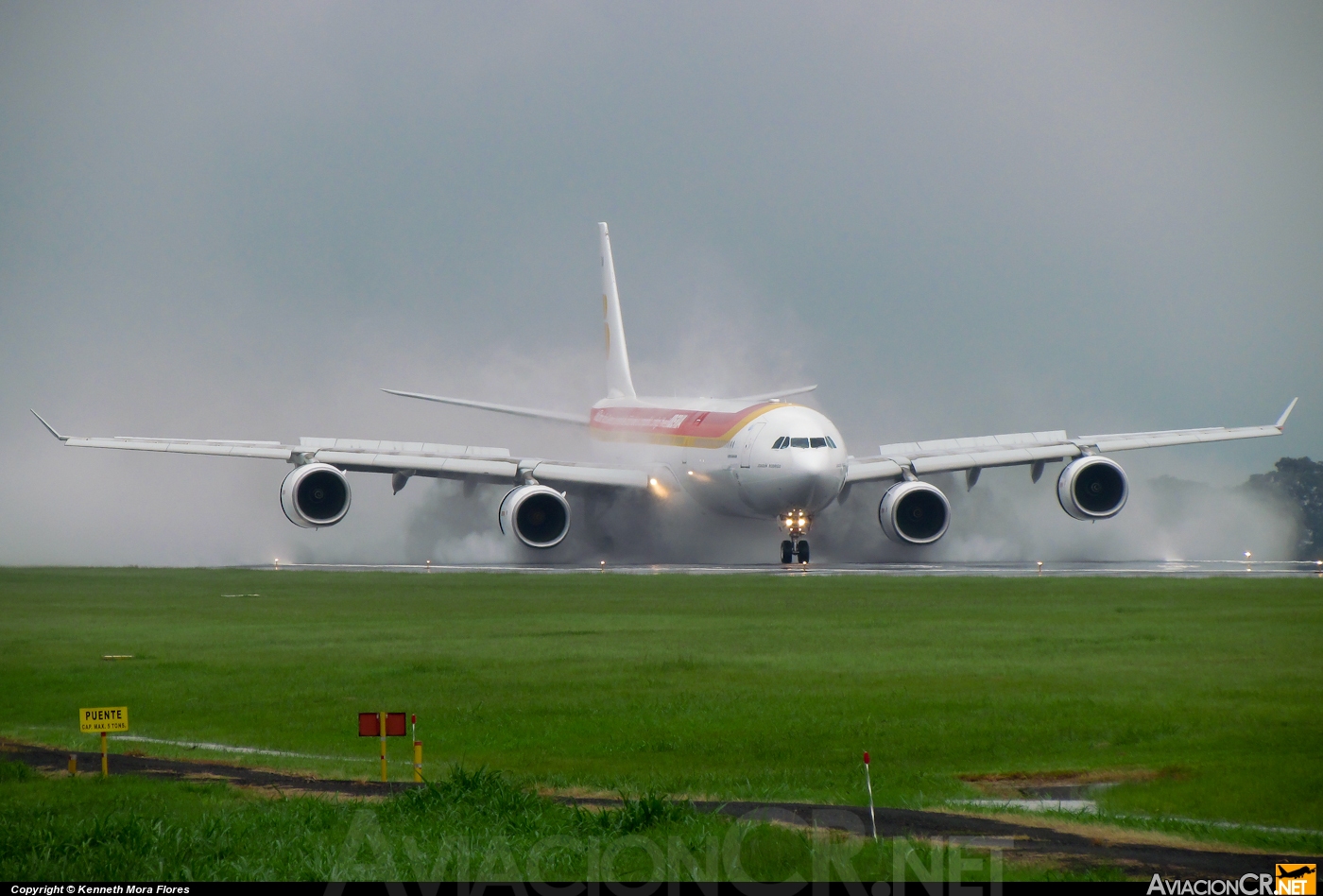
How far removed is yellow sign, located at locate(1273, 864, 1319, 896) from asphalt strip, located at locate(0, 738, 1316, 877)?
0.20 meters

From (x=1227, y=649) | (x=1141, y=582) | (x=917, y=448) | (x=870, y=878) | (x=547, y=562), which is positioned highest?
(x=917, y=448)

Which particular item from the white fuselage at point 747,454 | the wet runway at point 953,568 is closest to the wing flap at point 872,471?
the wet runway at point 953,568

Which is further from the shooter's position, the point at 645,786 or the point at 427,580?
the point at 427,580

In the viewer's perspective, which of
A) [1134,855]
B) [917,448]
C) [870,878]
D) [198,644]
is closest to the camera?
[870,878]

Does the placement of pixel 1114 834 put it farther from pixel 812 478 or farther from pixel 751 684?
pixel 812 478

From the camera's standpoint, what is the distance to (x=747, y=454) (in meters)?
49.7

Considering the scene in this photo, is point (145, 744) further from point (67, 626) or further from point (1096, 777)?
point (67, 626)

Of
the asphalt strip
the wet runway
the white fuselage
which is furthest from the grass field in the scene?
the white fuselage

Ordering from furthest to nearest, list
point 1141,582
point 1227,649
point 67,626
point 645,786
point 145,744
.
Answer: point 1141,582 → point 67,626 → point 1227,649 → point 145,744 → point 645,786

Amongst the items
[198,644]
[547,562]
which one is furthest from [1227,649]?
[547,562]

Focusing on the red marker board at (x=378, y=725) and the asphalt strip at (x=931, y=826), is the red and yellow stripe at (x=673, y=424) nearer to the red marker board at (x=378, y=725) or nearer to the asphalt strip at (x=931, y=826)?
the asphalt strip at (x=931, y=826)

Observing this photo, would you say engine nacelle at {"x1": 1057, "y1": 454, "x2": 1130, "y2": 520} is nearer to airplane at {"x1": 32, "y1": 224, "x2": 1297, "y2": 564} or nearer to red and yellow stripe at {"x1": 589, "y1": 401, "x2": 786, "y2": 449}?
airplane at {"x1": 32, "y1": 224, "x2": 1297, "y2": 564}

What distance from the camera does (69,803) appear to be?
14195 millimetres

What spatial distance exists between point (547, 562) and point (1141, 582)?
22944 mm
